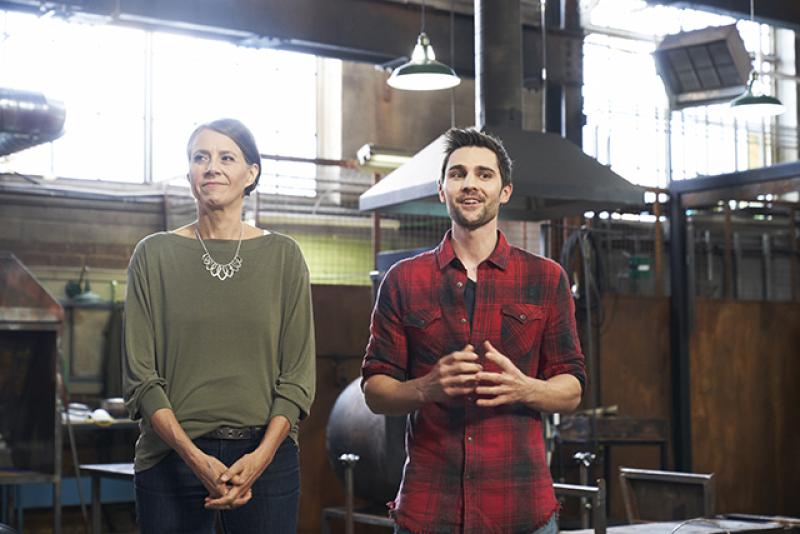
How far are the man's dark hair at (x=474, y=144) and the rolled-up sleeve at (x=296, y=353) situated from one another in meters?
0.38

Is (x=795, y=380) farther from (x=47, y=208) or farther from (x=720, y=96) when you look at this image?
(x=47, y=208)

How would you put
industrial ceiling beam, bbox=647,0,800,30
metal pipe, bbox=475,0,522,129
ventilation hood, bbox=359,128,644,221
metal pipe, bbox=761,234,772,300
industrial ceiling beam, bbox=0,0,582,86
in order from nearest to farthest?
ventilation hood, bbox=359,128,644,221 < metal pipe, bbox=475,0,522,129 < industrial ceiling beam, bbox=0,0,582,86 < industrial ceiling beam, bbox=647,0,800,30 < metal pipe, bbox=761,234,772,300

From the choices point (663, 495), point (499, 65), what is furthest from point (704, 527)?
point (499, 65)

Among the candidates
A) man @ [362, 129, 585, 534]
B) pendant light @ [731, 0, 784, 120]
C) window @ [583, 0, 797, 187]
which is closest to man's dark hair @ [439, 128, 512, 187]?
man @ [362, 129, 585, 534]

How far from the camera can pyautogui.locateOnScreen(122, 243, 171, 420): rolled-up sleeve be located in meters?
2.37

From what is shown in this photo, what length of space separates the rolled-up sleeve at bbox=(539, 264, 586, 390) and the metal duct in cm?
580

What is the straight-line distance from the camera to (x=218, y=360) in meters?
2.41

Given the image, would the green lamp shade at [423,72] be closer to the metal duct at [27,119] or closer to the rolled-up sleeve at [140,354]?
the metal duct at [27,119]

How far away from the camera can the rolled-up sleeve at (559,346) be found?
2473 mm

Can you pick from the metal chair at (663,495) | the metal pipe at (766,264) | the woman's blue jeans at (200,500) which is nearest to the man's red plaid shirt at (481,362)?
the woman's blue jeans at (200,500)

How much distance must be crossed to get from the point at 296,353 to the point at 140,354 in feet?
1.07

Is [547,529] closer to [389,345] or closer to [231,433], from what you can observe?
[389,345]

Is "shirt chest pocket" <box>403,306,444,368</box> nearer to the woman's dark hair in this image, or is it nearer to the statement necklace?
the statement necklace

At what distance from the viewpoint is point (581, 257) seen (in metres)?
9.05
